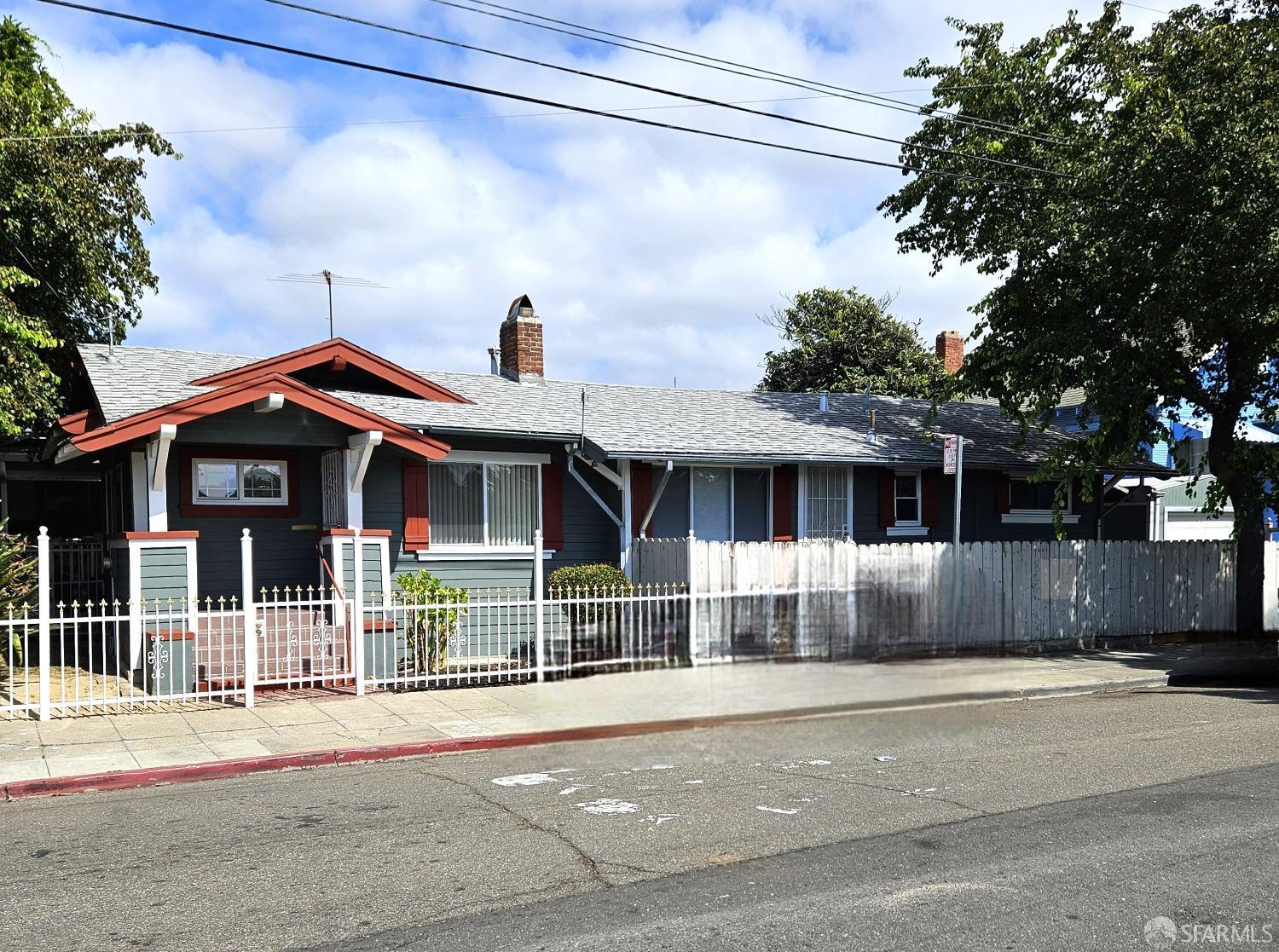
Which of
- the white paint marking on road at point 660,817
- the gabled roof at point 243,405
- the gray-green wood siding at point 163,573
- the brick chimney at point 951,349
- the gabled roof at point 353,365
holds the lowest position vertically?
the white paint marking on road at point 660,817

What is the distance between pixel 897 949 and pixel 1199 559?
16539 millimetres

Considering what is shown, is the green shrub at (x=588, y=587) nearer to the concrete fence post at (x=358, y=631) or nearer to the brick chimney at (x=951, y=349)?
the concrete fence post at (x=358, y=631)

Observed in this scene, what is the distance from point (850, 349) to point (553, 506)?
24010 millimetres

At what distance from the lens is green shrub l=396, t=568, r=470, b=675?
13328 mm

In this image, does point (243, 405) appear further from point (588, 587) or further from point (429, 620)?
point (588, 587)

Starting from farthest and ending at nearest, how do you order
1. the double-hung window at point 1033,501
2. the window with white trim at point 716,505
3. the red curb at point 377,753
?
the double-hung window at point 1033,501, the window with white trim at point 716,505, the red curb at point 377,753

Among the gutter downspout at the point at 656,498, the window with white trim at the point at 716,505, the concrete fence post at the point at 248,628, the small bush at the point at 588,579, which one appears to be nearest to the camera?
the concrete fence post at the point at 248,628

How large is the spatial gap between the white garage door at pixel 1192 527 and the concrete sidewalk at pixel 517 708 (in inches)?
666

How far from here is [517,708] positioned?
11.7 m

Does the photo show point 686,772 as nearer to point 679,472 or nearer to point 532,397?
point 679,472

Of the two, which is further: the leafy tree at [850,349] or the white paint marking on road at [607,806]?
the leafy tree at [850,349]

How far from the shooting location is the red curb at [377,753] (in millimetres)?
8500

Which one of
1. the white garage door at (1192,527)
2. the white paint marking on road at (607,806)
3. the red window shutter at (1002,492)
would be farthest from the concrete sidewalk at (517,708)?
the white garage door at (1192,527)

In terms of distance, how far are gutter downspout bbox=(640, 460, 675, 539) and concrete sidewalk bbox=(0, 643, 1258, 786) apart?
3684 millimetres
